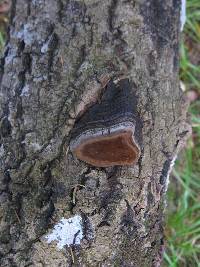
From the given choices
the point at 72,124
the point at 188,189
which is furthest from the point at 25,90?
the point at 188,189

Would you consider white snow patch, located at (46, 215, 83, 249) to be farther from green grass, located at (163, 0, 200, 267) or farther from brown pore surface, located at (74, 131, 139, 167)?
green grass, located at (163, 0, 200, 267)

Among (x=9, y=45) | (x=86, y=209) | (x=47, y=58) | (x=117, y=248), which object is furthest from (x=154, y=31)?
(x=117, y=248)

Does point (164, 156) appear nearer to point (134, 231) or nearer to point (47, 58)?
point (134, 231)

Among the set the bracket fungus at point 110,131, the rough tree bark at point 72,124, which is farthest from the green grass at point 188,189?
the bracket fungus at point 110,131

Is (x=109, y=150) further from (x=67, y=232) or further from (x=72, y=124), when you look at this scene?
(x=67, y=232)

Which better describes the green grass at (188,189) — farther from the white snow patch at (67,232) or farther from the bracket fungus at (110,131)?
the bracket fungus at (110,131)

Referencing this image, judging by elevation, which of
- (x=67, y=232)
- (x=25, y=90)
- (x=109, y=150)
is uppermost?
(x=25, y=90)
